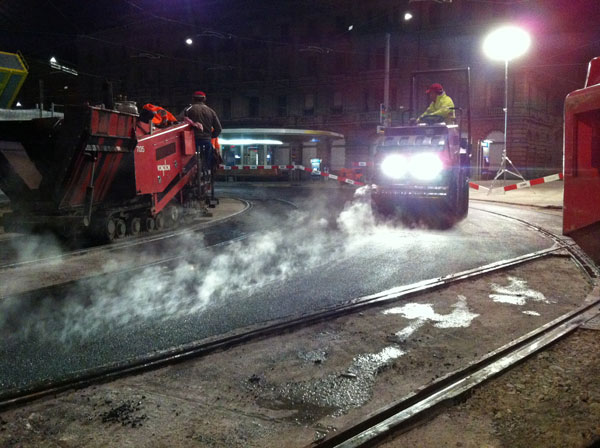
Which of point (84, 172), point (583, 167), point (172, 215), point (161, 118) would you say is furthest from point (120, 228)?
point (583, 167)

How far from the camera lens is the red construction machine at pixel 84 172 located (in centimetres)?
838

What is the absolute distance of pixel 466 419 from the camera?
2.83m

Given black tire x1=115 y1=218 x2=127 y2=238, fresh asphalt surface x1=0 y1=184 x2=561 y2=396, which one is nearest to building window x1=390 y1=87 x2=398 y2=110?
fresh asphalt surface x1=0 y1=184 x2=561 y2=396

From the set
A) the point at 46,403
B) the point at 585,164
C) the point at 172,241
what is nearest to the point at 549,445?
the point at 585,164

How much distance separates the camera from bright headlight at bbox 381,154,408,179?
39.0ft

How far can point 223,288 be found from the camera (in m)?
5.92

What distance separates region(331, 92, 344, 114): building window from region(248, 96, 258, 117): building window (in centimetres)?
795

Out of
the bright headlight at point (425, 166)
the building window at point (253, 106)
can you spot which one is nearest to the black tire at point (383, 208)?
the bright headlight at point (425, 166)

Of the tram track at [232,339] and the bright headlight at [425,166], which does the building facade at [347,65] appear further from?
the tram track at [232,339]

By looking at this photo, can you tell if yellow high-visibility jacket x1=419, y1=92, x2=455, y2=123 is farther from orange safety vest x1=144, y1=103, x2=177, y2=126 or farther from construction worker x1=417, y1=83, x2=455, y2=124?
orange safety vest x1=144, y1=103, x2=177, y2=126

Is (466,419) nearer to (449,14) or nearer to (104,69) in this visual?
(449,14)

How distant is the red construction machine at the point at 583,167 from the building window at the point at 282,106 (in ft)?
154

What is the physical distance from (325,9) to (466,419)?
4796 centimetres

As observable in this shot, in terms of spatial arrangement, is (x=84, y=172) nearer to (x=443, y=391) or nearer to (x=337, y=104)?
(x=443, y=391)
